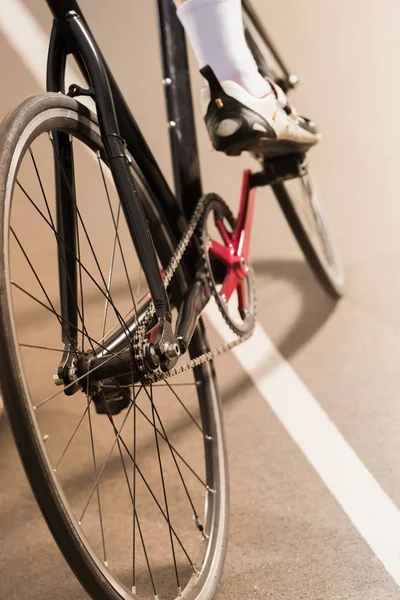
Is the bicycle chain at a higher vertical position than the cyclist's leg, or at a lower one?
lower

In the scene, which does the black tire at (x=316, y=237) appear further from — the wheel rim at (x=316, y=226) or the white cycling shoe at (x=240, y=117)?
the white cycling shoe at (x=240, y=117)

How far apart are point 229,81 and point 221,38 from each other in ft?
0.22

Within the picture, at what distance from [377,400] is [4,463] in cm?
79

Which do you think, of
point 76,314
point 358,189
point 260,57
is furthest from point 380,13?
point 76,314

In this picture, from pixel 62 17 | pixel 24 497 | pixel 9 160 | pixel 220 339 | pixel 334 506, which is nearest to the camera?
pixel 9 160

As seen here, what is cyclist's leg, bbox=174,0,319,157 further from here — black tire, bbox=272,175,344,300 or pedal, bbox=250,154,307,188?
black tire, bbox=272,175,344,300

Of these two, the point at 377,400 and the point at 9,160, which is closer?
the point at 9,160

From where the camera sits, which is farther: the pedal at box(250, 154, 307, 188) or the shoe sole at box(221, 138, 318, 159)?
the pedal at box(250, 154, 307, 188)

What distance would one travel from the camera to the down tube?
1.14 m

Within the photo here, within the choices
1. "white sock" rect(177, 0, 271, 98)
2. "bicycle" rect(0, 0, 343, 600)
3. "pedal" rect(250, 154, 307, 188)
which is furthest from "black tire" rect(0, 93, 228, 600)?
"pedal" rect(250, 154, 307, 188)

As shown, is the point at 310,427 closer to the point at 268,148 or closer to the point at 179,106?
the point at 268,148

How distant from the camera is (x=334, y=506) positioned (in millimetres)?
1139

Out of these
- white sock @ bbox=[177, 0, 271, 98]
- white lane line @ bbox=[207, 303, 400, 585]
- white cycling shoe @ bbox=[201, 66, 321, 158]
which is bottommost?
white lane line @ bbox=[207, 303, 400, 585]

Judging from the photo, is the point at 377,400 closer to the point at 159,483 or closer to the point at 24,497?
the point at 159,483
